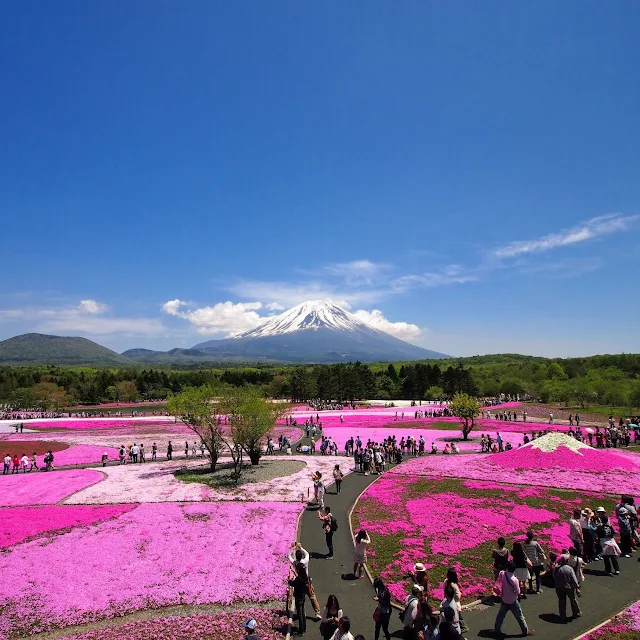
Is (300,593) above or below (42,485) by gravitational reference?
above

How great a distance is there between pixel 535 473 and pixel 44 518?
29.0 metres

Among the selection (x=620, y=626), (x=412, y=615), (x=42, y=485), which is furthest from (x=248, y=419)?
(x=620, y=626)

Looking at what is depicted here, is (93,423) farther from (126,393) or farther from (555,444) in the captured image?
(555,444)

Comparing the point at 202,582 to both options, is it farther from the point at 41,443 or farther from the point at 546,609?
the point at 41,443

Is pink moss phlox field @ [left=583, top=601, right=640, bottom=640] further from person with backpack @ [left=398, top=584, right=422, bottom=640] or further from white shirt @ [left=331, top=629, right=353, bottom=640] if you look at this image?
white shirt @ [left=331, top=629, right=353, bottom=640]

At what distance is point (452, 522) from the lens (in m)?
20.0

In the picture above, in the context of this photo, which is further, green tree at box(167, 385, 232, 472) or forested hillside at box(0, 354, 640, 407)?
forested hillside at box(0, 354, 640, 407)

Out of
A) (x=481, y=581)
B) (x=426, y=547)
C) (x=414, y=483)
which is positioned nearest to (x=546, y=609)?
(x=481, y=581)

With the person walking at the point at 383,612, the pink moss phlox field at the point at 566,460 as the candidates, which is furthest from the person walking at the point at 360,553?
the pink moss phlox field at the point at 566,460

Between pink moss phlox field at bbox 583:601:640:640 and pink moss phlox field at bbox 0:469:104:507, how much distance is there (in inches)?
1077


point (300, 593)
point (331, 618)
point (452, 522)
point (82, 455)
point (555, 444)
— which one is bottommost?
point (82, 455)

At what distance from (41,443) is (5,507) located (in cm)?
2935

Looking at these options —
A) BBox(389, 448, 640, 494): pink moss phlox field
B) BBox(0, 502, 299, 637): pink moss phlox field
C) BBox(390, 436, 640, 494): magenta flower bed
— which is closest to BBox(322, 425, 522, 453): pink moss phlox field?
BBox(389, 448, 640, 494): pink moss phlox field

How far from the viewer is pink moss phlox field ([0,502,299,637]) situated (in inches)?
538
